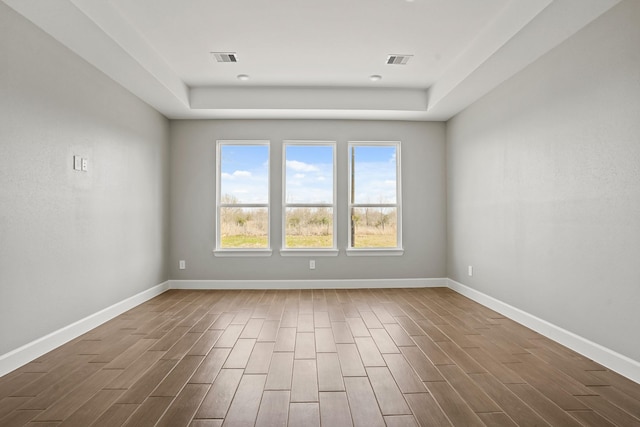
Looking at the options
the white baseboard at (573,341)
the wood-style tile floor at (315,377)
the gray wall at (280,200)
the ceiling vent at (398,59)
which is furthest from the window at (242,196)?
the white baseboard at (573,341)

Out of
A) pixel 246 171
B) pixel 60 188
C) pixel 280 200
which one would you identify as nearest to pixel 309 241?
pixel 280 200

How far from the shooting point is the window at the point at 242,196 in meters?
5.78

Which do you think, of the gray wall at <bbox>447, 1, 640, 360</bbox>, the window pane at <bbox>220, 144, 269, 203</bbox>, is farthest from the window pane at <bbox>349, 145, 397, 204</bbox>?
the gray wall at <bbox>447, 1, 640, 360</bbox>

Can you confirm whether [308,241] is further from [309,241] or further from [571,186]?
[571,186]

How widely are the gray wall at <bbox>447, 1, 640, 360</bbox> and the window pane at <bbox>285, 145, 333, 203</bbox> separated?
2185 millimetres

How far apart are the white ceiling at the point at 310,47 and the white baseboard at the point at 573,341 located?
2.45 m

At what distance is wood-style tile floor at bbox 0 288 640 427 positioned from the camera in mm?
2038

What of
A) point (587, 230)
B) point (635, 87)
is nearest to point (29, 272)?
point (587, 230)

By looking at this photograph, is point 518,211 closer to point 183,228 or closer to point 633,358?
point 633,358

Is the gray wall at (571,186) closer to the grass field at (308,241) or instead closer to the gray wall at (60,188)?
the grass field at (308,241)

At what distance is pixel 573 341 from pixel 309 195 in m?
3.77

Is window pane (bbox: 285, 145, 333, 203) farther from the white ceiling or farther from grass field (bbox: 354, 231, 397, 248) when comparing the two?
grass field (bbox: 354, 231, 397, 248)

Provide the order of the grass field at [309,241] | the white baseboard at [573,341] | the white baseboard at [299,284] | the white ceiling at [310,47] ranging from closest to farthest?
the white baseboard at [573,341]
the white ceiling at [310,47]
the white baseboard at [299,284]
the grass field at [309,241]

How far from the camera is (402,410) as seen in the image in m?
2.09
